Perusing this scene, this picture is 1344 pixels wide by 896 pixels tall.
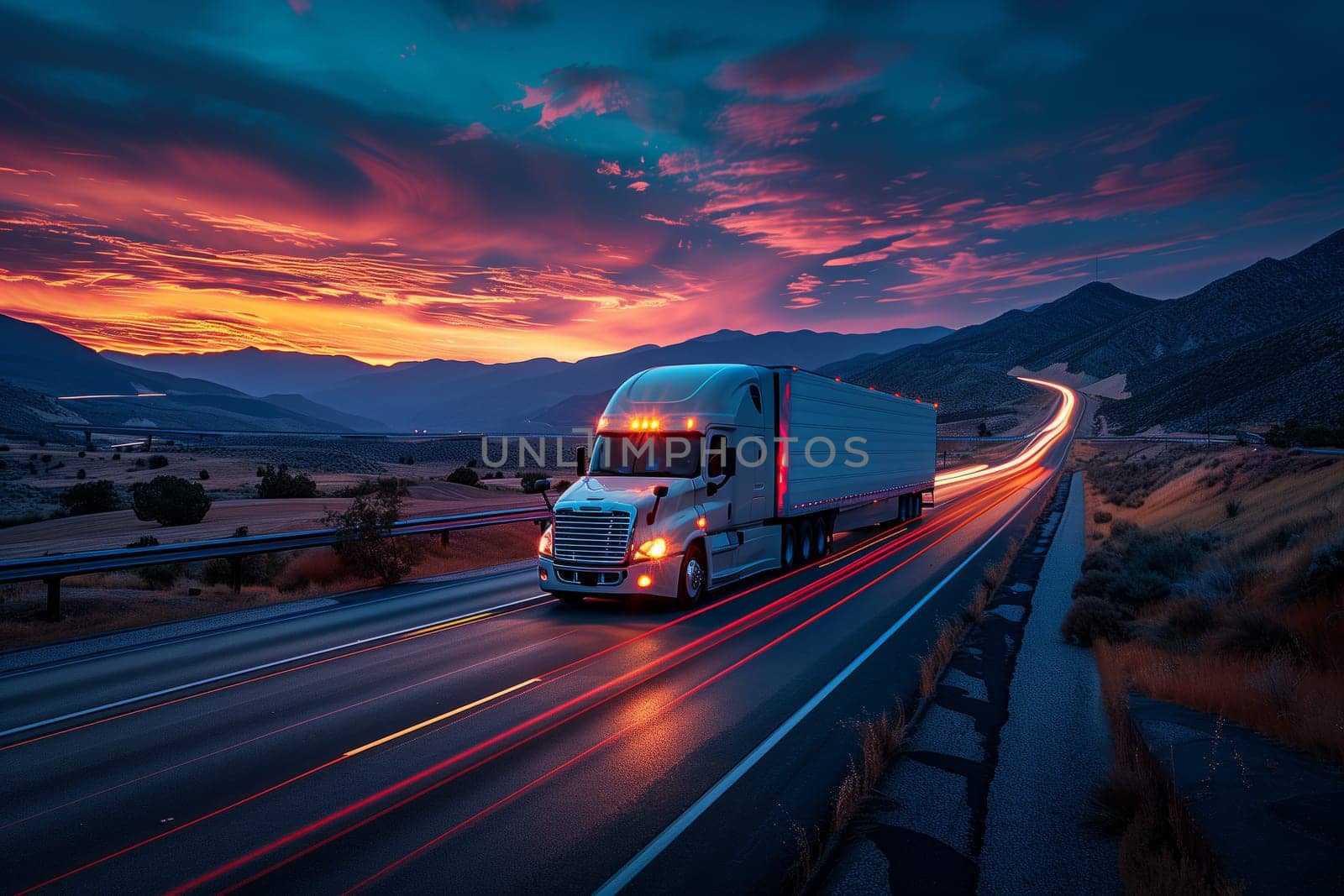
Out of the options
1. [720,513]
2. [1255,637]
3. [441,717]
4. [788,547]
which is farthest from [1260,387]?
[441,717]

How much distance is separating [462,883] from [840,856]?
2.43m

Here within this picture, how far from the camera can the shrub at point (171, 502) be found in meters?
30.9

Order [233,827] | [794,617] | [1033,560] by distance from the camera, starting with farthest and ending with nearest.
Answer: [1033,560] < [794,617] < [233,827]

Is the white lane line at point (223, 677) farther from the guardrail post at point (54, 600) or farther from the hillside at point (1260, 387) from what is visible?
the hillside at point (1260, 387)

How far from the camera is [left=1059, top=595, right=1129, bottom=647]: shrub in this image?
11062mm

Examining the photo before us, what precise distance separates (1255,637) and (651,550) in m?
8.17

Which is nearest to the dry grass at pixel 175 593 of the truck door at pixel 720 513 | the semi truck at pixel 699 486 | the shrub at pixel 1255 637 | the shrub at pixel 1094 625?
the semi truck at pixel 699 486

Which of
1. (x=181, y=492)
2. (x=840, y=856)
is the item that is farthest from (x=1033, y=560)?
(x=181, y=492)

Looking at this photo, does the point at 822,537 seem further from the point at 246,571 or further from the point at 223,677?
the point at 246,571

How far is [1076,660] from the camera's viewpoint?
33.6ft

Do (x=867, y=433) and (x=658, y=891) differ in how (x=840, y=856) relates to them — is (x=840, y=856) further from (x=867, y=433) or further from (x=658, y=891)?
(x=867, y=433)

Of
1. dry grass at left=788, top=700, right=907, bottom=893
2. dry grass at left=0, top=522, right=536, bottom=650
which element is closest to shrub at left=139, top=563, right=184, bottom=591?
dry grass at left=0, top=522, right=536, bottom=650

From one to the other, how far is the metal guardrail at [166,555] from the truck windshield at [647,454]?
21.1ft

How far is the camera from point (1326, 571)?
9266 mm
